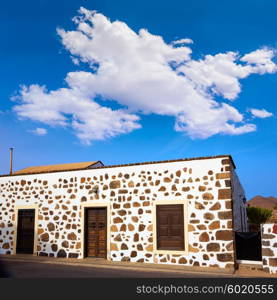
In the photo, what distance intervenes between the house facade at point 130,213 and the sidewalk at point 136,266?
385mm

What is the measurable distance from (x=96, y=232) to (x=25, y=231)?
3283 millimetres

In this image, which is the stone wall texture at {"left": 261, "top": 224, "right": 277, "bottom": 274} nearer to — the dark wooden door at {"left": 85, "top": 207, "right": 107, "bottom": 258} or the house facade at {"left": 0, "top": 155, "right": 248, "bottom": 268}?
the house facade at {"left": 0, "top": 155, "right": 248, "bottom": 268}

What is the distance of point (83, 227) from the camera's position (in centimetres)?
1201

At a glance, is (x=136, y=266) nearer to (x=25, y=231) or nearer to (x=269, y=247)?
(x=269, y=247)

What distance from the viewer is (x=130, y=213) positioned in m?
11.4

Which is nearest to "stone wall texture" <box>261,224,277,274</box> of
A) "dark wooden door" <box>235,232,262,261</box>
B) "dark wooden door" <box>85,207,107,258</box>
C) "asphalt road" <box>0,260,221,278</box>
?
"dark wooden door" <box>235,232,262,261</box>

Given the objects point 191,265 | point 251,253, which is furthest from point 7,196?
point 251,253

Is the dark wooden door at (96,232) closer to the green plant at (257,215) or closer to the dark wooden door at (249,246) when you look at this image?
the dark wooden door at (249,246)

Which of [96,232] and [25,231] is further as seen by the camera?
[25,231]

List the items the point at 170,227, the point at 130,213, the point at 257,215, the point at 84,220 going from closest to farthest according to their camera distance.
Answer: the point at 170,227, the point at 130,213, the point at 84,220, the point at 257,215

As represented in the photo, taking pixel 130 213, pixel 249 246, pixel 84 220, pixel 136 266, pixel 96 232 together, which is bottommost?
pixel 136 266

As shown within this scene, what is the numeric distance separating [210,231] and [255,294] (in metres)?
3.96

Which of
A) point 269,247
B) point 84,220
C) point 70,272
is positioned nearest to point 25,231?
point 84,220

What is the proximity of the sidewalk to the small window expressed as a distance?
0.69 meters
